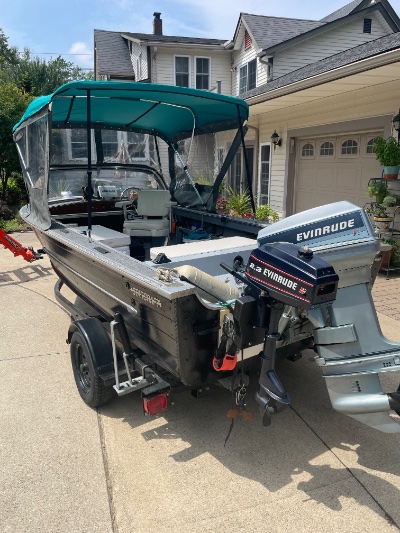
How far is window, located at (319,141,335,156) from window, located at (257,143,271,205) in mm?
2119

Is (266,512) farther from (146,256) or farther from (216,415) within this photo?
(146,256)

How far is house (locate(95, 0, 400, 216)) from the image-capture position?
267 inches

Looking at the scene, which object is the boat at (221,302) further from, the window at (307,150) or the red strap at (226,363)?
the window at (307,150)

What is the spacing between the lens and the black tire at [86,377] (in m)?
2.92

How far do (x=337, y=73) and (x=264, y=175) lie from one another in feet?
17.0

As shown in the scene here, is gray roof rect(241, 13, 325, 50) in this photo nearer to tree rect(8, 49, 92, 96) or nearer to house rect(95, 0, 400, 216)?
house rect(95, 0, 400, 216)

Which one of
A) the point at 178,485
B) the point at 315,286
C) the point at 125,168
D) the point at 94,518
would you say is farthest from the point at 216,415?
the point at 125,168

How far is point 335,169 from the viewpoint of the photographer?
8.47 metres

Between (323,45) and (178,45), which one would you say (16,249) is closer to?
(323,45)

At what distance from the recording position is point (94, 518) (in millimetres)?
2150

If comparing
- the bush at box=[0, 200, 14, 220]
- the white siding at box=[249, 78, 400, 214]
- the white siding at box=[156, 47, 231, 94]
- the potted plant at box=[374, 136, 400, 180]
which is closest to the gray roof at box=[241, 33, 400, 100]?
the white siding at box=[249, 78, 400, 214]

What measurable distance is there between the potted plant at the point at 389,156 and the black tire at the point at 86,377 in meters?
5.44

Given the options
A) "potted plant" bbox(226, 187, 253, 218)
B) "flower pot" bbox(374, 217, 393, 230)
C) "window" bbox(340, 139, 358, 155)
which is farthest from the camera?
"potted plant" bbox(226, 187, 253, 218)

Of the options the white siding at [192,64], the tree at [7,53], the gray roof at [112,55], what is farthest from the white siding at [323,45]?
the tree at [7,53]
